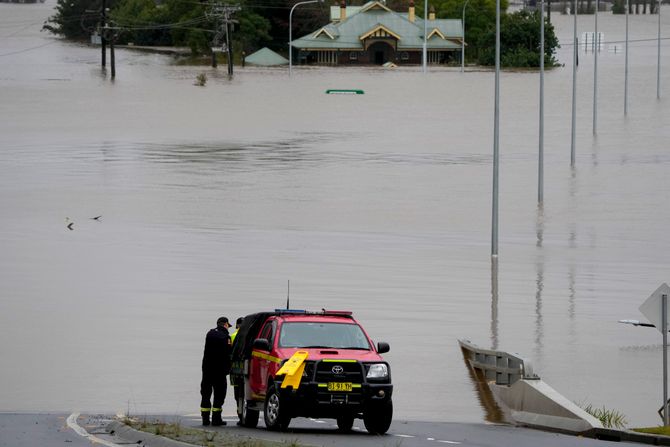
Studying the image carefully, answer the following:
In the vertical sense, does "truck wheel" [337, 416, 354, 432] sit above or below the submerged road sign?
below

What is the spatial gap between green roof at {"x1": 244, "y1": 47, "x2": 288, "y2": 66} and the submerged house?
115 inches

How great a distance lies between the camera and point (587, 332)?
98.8ft

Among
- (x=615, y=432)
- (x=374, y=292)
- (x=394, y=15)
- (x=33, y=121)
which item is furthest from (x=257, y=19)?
(x=615, y=432)

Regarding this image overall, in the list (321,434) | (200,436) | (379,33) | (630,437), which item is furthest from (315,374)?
(379,33)

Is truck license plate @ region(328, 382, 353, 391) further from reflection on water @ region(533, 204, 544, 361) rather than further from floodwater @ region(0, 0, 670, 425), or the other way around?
reflection on water @ region(533, 204, 544, 361)

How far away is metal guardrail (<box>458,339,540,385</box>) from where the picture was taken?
22.6m

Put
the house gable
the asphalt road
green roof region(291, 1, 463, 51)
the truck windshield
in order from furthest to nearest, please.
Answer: green roof region(291, 1, 463, 51), the house gable, the truck windshield, the asphalt road

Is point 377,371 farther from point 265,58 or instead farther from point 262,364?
point 265,58

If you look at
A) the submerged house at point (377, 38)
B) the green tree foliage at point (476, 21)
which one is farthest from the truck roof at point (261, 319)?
the green tree foliage at point (476, 21)

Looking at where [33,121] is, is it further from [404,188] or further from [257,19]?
[257,19]

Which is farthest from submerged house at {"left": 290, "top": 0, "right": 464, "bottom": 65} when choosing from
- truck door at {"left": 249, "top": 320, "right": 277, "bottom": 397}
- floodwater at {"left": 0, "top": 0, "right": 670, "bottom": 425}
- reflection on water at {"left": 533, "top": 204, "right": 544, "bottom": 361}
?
truck door at {"left": 249, "top": 320, "right": 277, "bottom": 397}

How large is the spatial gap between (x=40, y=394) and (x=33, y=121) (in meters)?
98.9

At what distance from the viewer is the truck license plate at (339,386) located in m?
17.6

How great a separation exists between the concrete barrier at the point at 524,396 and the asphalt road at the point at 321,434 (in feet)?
1.18
